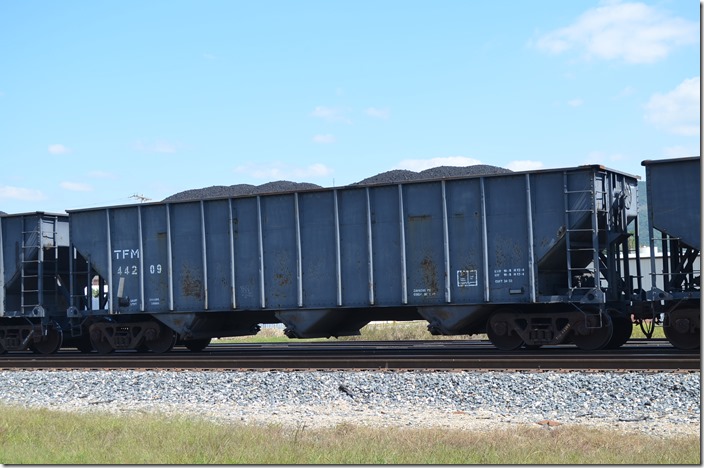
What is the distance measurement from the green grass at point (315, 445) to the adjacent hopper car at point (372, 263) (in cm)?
874

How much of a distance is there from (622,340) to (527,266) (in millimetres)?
2671

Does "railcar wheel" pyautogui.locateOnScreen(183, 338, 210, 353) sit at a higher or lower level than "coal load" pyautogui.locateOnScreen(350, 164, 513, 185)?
lower

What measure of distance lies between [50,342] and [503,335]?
1215 centimetres

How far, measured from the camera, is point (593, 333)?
18.3 m

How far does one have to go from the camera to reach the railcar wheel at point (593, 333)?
59.2 feet

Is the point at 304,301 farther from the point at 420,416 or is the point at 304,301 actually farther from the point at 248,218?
the point at 420,416

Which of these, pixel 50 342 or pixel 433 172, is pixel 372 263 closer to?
pixel 50 342

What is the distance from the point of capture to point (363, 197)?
2020 centimetres

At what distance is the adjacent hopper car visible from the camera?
1834 centimetres

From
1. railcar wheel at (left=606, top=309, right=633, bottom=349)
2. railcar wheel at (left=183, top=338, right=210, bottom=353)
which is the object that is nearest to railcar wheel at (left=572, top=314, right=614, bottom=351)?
railcar wheel at (left=606, top=309, right=633, bottom=349)

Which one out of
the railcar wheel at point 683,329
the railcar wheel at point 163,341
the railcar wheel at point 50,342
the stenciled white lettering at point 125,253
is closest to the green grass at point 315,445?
the railcar wheel at point 683,329

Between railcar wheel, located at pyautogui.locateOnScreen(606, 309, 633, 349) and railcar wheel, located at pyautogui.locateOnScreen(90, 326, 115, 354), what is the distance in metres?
12.2

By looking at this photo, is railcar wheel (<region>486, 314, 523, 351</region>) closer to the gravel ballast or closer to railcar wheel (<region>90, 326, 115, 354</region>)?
the gravel ballast

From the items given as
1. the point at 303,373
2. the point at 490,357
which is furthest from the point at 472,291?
the point at 303,373
